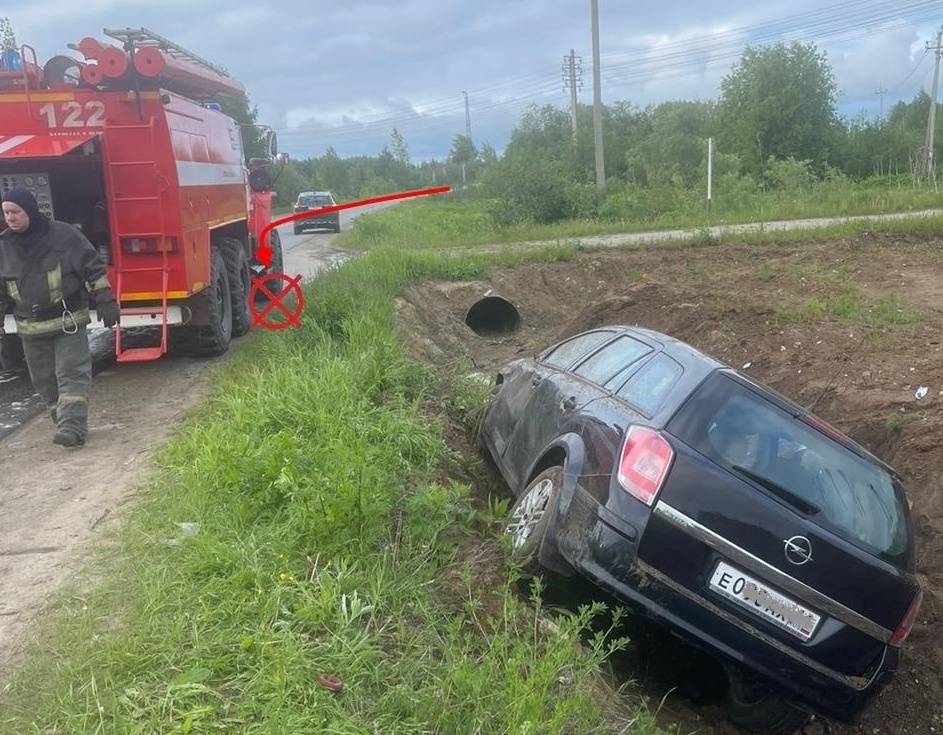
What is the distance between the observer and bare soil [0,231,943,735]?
470cm

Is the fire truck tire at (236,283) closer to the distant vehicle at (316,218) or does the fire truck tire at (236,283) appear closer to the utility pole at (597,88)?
the utility pole at (597,88)

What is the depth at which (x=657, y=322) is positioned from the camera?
453 inches

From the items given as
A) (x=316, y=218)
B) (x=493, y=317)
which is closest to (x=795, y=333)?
(x=493, y=317)

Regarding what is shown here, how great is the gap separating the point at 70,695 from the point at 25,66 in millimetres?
6621

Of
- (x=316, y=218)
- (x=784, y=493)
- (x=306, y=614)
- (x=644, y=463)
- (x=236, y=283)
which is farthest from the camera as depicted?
(x=316, y=218)

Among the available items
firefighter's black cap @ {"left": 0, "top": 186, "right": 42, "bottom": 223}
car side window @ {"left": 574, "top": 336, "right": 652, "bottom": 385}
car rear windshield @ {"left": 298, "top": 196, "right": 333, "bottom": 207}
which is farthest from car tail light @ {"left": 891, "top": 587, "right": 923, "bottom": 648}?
car rear windshield @ {"left": 298, "top": 196, "right": 333, "bottom": 207}

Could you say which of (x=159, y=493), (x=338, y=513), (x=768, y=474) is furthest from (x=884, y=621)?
(x=159, y=493)

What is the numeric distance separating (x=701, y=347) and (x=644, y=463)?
676 centimetres

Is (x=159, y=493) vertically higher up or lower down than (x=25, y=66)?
lower down

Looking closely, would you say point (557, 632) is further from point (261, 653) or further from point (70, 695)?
point (70, 695)

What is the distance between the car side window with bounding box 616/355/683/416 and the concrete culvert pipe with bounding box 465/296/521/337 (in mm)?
8742

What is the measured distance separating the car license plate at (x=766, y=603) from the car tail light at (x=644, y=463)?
0.43m

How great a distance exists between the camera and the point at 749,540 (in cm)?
371

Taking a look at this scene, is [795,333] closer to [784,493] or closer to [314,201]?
[784,493]
